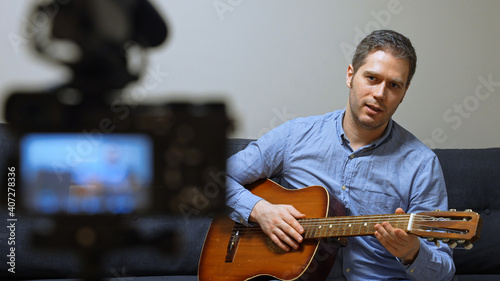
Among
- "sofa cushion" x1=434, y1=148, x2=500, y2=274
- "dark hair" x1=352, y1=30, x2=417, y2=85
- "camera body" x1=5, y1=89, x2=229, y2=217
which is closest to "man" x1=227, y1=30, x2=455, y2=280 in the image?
"dark hair" x1=352, y1=30, x2=417, y2=85

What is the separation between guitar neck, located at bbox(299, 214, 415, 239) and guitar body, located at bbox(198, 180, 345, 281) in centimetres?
2

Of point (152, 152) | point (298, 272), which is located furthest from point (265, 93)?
point (152, 152)

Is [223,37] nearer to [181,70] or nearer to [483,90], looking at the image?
[181,70]

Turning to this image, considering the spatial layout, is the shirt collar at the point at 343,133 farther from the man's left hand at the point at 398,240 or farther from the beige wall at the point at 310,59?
the beige wall at the point at 310,59

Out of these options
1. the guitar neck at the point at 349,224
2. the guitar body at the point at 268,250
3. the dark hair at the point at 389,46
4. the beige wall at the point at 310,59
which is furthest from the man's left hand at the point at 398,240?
the beige wall at the point at 310,59

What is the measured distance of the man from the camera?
1.21 meters

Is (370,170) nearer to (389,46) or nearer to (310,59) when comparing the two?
(389,46)

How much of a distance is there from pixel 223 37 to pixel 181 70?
0.19 meters

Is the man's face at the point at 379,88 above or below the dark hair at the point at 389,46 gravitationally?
below

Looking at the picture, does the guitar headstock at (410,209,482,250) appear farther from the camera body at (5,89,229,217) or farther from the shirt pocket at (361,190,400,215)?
the camera body at (5,89,229,217)

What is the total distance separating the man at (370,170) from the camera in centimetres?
121

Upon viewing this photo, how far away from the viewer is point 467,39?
6.07 feet

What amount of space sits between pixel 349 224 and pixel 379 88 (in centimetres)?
35

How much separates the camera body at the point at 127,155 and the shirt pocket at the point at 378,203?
67cm
